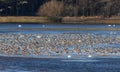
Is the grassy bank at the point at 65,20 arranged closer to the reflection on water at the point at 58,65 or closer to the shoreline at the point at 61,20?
the shoreline at the point at 61,20

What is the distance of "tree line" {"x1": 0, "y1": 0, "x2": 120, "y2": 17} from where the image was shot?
3915 inches

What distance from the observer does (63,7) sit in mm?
100625

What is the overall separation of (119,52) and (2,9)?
7006 centimetres

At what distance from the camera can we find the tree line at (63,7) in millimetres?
99438

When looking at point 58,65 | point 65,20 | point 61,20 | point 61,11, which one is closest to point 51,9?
point 61,11

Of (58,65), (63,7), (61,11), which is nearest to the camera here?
(58,65)

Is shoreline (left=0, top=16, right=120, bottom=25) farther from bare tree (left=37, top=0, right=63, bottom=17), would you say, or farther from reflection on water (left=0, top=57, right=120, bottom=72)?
reflection on water (left=0, top=57, right=120, bottom=72)

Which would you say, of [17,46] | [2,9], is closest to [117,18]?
[2,9]

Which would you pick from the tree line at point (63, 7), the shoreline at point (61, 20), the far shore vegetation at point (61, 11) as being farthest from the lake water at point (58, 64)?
the tree line at point (63, 7)

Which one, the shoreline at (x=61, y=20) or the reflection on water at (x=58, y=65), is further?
the shoreline at (x=61, y=20)

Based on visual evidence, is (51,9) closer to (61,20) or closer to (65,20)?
(61,20)

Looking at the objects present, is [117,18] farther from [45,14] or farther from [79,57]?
[79,57]

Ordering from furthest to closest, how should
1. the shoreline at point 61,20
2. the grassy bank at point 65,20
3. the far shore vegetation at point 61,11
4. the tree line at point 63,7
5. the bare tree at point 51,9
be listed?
the tree line at point 63,7, the far shore vegetation at point 61,11, the bare tree at point 51,9, the grassy bank at point 65,20, the shoreline at point 61,20

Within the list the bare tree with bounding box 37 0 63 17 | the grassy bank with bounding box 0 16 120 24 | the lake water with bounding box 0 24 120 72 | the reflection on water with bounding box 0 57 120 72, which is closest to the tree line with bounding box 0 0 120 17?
the bare tree with bounding box 37 0 63 17
